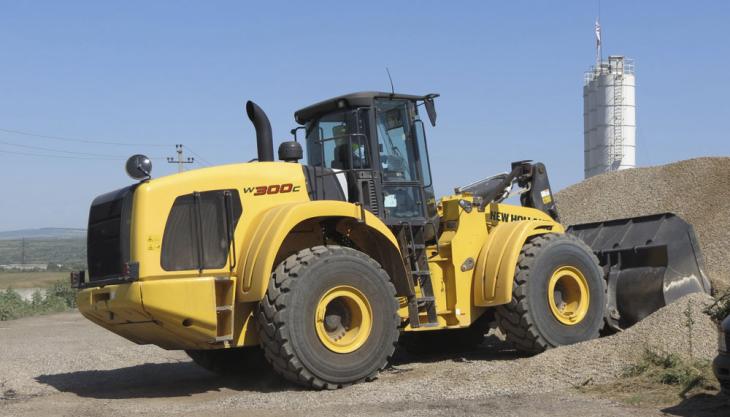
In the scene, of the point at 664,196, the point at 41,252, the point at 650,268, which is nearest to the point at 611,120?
the point at 664,196

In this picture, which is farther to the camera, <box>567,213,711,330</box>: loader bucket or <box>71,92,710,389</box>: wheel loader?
<box>567,213,711,330</box>: loader bucket

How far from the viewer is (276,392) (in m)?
8.78

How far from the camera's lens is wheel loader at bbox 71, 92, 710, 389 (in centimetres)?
850

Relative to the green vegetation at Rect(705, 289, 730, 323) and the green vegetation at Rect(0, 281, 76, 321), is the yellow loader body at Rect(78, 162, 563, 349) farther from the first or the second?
the green vegetation at Rect(0, 281, 76, 321)

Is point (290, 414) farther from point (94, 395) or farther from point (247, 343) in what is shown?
point (94, 395)

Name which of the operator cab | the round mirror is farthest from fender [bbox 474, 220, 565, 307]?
the round mirror

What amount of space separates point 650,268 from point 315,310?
199 inches

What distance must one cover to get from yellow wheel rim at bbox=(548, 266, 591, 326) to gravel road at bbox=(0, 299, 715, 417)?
33.3 inches

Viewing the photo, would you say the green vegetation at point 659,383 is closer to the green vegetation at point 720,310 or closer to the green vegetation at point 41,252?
the green vegetation at point 720,310

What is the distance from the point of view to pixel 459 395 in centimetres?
806

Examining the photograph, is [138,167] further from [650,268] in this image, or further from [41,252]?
[41,252]

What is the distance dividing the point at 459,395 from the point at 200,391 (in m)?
2.90

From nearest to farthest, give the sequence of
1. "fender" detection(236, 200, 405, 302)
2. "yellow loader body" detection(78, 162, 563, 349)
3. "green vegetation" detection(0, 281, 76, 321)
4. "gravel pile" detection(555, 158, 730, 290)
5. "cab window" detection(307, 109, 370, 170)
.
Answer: "yellow loader body" detection(78, 162, 563, 349) → "fender" detection(236, 200, 405, 302) → "cab window" detection(307, 109, 370, 170) → "gravel pile" detection(555, 158, 730, 290) → "green vegetation" detection(0, 281, 76, 321)

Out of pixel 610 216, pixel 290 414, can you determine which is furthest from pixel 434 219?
pixel 610 216
